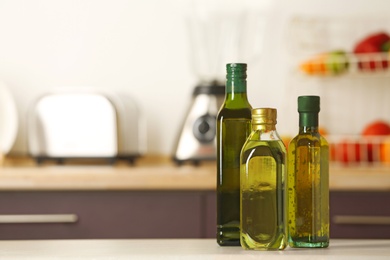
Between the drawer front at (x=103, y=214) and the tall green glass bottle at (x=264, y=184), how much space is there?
1145 mm

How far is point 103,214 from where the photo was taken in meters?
2.08

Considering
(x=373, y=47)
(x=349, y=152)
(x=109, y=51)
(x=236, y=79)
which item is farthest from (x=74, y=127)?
(x=236, y=79)

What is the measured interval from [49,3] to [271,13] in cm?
77

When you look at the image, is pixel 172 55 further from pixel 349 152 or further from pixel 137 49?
pixel 349 152

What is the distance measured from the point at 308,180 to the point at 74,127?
5.03 ft

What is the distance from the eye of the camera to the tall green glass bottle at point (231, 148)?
3.18 feet

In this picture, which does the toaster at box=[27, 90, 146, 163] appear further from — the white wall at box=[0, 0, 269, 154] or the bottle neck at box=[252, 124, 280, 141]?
the bottle neck at box=[252, 124, 280, 141]

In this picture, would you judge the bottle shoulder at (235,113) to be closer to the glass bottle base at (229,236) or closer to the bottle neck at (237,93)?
the bottle neck at (237,93)

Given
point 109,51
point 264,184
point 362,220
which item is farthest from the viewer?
point 109,51

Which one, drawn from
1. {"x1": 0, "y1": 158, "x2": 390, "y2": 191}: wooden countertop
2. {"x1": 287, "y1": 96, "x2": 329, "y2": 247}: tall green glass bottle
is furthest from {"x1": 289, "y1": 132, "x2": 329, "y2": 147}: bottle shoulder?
{"x1": 0, "y1": 158, "x2": 390, "y2": 191}: wooden countertop

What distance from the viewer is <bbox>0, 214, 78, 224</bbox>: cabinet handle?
6.75ft

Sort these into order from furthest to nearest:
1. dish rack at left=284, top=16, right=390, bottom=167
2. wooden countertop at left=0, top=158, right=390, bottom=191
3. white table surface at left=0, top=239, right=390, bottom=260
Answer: dish rack at left=284, top=16, right=390, bottom=167, wooden countertop at left=0, top=158, right=390, bottom=191, white table surface at left=0, top=239, right=390, bottom=260

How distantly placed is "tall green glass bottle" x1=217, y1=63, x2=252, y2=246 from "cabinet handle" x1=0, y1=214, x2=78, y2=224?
114 centimetres

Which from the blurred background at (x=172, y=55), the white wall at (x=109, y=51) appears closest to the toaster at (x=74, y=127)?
the blurred background at (x=172, y=55)
